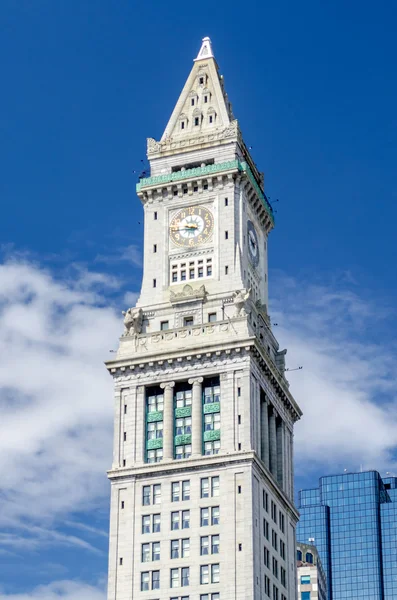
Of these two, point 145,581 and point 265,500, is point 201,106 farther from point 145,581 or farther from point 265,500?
point 145,581

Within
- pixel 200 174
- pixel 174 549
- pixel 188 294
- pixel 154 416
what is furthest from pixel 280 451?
pixel 200 174

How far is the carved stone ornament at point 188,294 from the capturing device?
169625mm

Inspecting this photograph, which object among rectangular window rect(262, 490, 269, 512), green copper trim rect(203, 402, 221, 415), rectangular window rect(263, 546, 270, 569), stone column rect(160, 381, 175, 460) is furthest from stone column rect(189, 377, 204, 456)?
rectangular window rect(263, 546, 270, 569)

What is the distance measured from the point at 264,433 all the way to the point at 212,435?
23.9 ft

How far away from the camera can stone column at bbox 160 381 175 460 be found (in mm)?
160625

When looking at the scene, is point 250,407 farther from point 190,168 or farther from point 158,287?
point 190,168

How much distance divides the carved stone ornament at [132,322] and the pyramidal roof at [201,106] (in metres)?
25.2

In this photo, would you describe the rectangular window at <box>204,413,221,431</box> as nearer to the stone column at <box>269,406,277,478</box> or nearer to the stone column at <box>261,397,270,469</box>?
the stone column at <box>261,397,270,469</box>

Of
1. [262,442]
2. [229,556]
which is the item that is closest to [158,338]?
[262,442]

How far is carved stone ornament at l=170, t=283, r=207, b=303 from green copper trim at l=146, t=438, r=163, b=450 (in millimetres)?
17323

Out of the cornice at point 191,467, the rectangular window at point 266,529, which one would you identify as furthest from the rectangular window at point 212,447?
the rectangular window at point 266,529

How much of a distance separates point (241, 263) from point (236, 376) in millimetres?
16356

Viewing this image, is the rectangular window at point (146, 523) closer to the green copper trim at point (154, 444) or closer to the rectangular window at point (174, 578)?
the rectangular window at point (174, 578)

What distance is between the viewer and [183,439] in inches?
6348
